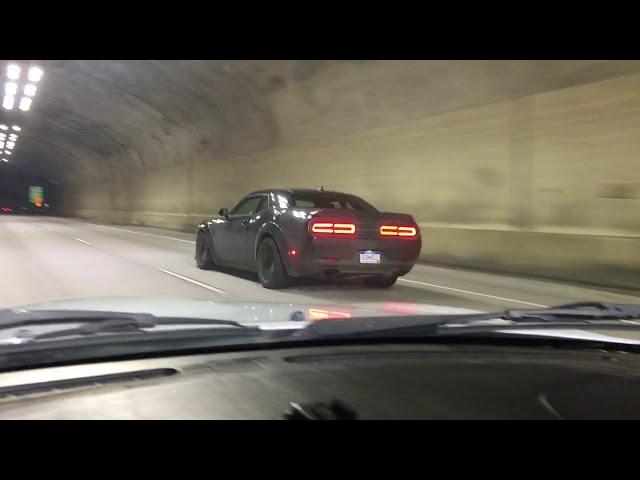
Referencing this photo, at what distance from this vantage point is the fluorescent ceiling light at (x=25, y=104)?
34.7 meters

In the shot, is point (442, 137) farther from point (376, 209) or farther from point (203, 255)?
point (203, 255)

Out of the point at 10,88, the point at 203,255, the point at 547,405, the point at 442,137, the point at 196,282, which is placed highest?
the point at 10,88

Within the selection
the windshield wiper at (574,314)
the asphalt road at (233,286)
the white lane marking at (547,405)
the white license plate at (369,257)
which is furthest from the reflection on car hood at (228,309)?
the white license plate at (369,257)

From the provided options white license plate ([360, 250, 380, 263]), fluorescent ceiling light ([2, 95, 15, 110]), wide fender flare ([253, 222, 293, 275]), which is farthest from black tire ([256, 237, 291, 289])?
fluorescent ceiling light ([2, 95, 15, 110])

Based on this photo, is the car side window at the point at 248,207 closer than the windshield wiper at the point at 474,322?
No

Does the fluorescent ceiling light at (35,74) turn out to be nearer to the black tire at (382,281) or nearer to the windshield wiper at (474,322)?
the black tire at (382,281)

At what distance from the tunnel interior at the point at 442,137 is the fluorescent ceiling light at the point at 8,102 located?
14.8 ft

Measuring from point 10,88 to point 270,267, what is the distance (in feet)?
81.1

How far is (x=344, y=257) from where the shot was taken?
10812 millimetres

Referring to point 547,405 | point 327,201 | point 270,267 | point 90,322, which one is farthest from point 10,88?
point 547,405

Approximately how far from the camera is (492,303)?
1056cm
